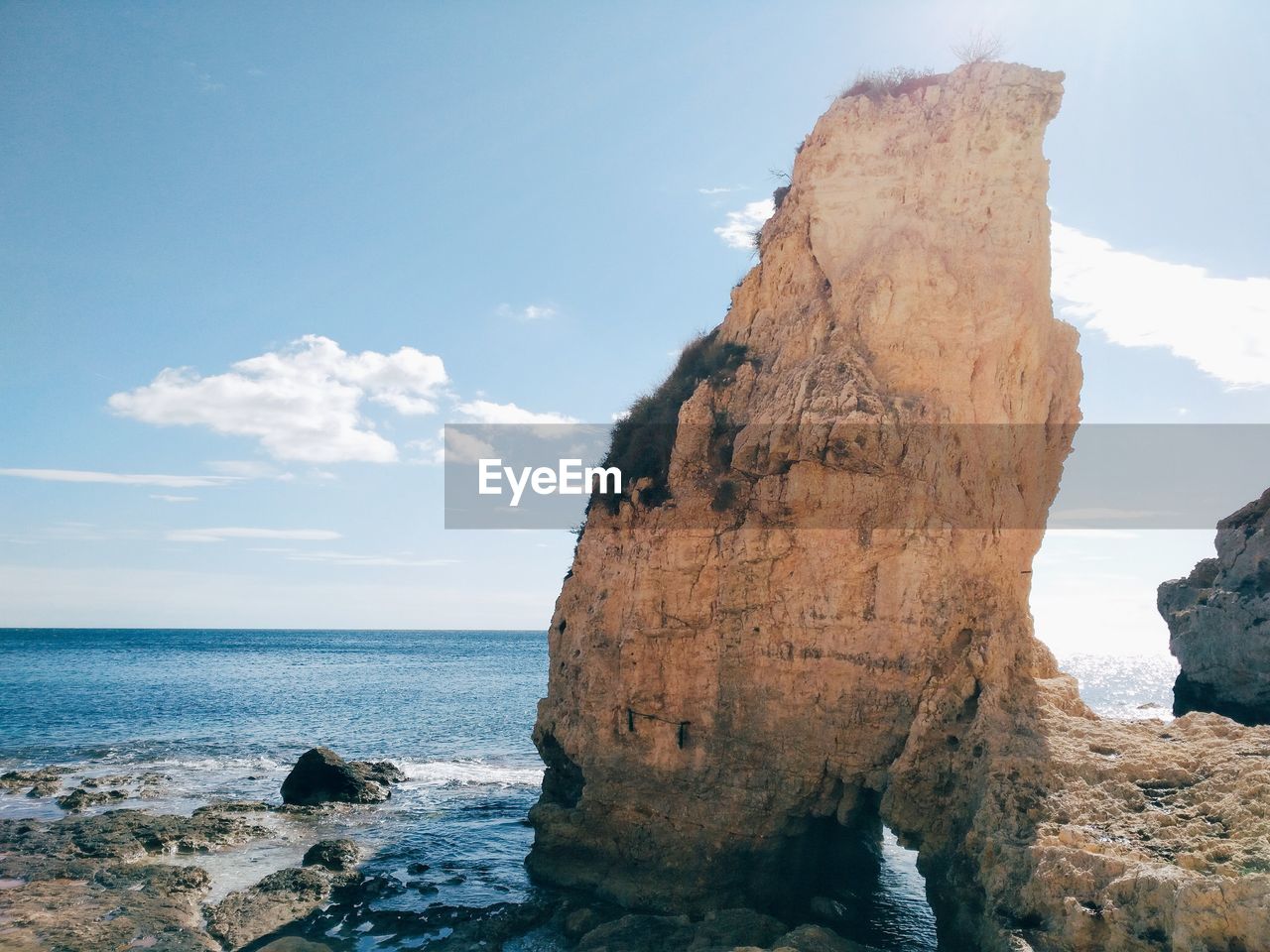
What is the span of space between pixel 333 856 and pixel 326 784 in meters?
6.33

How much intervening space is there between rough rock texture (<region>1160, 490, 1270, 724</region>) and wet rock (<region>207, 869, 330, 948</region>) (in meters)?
24.2

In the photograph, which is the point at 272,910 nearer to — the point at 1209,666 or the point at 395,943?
the point at 395,943

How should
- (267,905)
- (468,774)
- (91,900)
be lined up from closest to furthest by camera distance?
1. (267,905)
2. (91,900)
3. (468,774)

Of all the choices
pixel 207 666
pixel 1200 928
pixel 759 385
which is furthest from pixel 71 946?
pixel 207 666

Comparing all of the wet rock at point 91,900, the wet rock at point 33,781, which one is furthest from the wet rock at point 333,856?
the wet rock at point 33,781

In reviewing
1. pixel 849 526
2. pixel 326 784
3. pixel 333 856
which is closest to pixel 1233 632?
pixel 849 526

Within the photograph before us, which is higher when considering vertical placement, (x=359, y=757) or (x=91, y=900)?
(x=91, y=900)

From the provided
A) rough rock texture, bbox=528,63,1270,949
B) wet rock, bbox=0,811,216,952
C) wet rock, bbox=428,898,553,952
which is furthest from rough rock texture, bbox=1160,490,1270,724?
wet rock, bbox=0,811,216,952

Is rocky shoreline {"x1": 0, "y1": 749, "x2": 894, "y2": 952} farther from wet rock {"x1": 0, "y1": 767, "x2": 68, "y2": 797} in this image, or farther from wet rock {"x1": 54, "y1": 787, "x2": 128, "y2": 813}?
wet rock {"x1": 0, "y1": 767, "x2": 68, "y2": 797}

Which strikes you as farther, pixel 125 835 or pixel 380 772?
pixel 380 772

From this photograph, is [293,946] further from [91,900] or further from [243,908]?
[91,900]

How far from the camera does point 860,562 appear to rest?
43.1ft

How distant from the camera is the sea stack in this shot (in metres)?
12.6

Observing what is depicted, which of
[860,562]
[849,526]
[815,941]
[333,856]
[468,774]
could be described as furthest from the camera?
[468,774]
